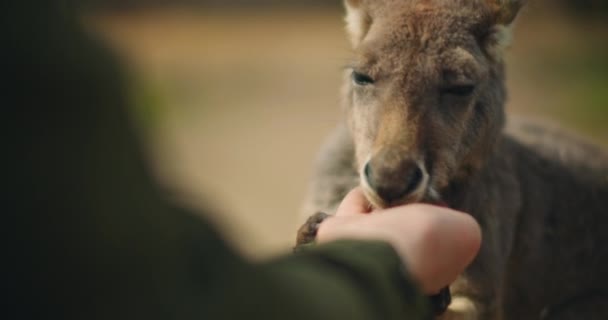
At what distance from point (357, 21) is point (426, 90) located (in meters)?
0.59

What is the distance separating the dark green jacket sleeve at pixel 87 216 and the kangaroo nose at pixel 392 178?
1223mm

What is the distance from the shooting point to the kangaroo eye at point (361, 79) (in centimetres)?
290

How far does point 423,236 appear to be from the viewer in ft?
5.05

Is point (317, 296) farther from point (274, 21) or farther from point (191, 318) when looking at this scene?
point (274, 21)

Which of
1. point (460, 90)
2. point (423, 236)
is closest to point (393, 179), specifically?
point (460, 90)

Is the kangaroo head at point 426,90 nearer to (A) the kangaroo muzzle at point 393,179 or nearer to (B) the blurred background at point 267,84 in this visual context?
(A) the kangaroo muzzle at point 393,179

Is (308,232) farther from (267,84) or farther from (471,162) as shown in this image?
(267,84)

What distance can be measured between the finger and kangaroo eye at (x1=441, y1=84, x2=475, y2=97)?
2.63ft

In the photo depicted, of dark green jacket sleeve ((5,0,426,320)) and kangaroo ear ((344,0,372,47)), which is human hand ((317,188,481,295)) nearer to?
dark green jacket sleeve ((5,0,426,320))

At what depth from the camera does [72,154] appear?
3.43 feet

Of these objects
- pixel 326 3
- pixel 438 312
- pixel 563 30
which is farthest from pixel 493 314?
pixel 326 3

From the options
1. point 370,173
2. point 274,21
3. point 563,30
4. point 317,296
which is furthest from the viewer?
point 274,21

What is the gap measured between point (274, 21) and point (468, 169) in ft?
31.4

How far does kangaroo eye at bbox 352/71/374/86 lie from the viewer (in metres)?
2.90
